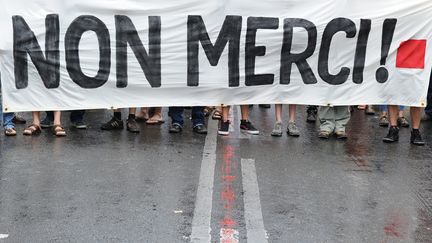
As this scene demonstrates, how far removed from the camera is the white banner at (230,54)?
8.22 m

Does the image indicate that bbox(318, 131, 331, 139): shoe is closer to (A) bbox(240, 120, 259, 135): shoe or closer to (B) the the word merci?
(B) the the word merci

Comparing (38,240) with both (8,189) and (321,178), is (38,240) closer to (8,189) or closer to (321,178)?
(8,189)

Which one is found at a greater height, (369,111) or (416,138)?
(369,111)

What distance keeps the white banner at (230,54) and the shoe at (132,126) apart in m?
0.27

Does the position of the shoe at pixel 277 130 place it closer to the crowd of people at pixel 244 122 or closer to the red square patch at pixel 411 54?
the crowd of people at pixel 244 122

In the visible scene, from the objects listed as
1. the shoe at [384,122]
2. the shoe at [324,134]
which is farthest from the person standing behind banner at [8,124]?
the shoe at [384,122]

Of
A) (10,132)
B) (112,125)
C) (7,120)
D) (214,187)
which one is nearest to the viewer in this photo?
(214,187)

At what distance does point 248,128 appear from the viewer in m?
8.61

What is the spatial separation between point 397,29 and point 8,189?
489 centimetres

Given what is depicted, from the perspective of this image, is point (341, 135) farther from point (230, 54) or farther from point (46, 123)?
point (46, 123)

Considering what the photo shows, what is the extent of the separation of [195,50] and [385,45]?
7.44 feet

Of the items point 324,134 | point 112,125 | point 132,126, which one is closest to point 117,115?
point 112,125

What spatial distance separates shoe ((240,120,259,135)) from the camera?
857 centimetres

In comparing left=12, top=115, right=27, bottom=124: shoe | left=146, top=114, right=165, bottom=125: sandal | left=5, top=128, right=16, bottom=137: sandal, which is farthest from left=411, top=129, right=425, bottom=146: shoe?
left=12, top=115, right=27, bottom=124: shoe
